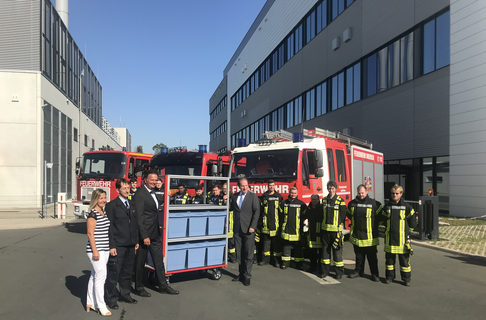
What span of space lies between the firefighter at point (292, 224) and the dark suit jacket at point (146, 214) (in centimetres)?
276

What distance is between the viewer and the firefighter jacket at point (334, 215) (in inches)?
273

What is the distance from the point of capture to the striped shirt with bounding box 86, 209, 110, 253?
502 cm

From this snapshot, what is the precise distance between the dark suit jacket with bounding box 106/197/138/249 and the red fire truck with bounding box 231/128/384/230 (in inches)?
153

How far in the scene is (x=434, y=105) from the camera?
655 inches

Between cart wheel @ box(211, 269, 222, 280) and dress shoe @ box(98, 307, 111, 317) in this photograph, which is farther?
cart wheel @ box(211, 269, 222, 280)

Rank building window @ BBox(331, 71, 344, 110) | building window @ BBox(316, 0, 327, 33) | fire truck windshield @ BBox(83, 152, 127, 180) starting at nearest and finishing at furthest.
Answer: fire truck windshield @ BBox(83, 152, 127, 180) < building window @ BBox(331, 71, 344, 110) < building window @ BBox(316, 0, 327, 33)

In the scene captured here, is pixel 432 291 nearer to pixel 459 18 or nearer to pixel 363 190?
pixel 363 190

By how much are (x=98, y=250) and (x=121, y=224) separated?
474 mm

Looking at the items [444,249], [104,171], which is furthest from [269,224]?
[104,171]

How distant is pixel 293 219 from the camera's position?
7484 mm

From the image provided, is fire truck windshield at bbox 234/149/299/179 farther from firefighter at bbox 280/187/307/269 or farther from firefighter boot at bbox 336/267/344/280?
firefighter boot at bbox 336/267/344/280

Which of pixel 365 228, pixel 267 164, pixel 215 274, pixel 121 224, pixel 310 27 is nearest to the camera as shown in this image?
pixel 121 224

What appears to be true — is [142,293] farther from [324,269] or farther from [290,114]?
[290,114]

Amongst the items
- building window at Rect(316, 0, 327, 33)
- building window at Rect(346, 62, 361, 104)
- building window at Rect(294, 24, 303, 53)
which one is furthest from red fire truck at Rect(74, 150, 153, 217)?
building window at Rect(294, 24, 303, 53)
